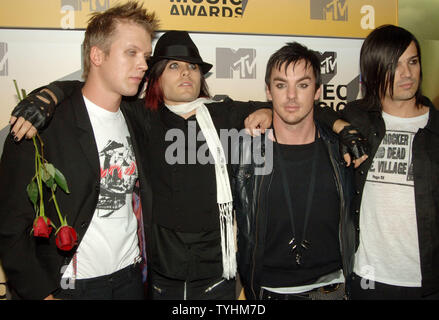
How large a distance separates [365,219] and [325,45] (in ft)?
6.23

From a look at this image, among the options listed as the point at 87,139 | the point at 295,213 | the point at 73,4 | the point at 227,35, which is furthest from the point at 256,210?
the point at 73,4

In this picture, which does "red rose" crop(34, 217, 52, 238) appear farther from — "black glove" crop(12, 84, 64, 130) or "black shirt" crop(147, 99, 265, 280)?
"black shirt" crop(147, 99, 265, 280)

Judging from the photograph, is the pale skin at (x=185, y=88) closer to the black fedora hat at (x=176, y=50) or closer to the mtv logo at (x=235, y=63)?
the black fedora hat at (x=176, y=50)

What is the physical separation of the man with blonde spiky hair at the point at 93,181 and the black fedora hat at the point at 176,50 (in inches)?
7.7

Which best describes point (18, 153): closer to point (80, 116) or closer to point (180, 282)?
point (80, 116)

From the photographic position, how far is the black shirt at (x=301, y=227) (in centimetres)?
239

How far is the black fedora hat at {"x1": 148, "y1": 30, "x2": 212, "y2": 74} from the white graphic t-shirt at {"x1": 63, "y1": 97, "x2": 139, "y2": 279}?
586mm

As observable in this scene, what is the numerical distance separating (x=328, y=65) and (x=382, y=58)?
108 cm

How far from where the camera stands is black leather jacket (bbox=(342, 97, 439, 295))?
7.64ft

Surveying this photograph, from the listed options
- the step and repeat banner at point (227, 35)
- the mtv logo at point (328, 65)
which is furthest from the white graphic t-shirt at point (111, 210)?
the mtv logo at point (328, 65)

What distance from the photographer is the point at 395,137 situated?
2.50 m

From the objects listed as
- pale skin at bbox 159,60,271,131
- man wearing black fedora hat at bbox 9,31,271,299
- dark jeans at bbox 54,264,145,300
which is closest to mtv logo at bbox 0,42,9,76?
man wearing black fedora hat at bbox 9,31,271,299

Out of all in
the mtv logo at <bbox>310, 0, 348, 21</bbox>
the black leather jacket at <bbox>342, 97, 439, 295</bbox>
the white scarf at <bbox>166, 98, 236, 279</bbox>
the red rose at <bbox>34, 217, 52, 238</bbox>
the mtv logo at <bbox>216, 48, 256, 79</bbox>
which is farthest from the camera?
the mtv logo at <bbox>310, 0, 348, 21</bbox>
